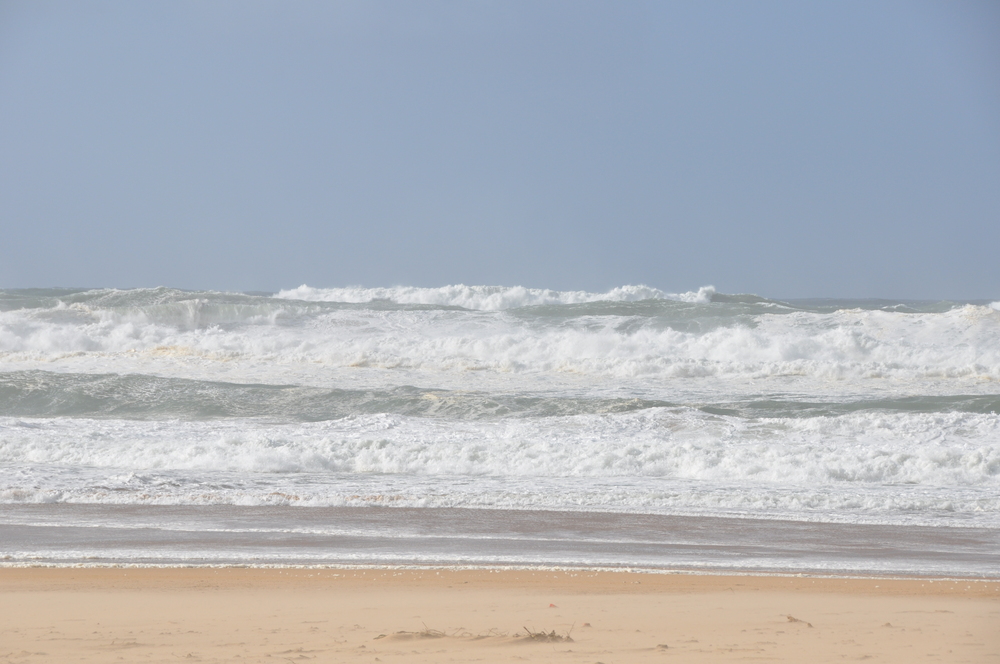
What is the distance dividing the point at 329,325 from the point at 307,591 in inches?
681

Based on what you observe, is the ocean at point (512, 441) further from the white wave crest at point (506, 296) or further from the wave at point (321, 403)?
the white wave crest at point (506, 296)

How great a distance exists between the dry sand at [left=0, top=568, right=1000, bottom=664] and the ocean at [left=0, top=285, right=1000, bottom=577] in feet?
2.09

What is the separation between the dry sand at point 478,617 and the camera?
376cm

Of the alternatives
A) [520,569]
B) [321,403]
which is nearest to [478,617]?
[520,569]

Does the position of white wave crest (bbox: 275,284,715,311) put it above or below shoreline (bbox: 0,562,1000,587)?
above

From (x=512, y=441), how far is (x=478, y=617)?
6.05m

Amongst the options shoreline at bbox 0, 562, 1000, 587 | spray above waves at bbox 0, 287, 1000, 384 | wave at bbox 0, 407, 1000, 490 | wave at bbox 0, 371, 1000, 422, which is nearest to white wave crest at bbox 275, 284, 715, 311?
spray above waves at bbox 0, 287, 1000, 384

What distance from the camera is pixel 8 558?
5.91 m

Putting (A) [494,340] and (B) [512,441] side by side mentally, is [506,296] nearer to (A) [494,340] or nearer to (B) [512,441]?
(A) [494,340]

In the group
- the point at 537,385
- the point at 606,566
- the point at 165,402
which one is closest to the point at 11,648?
the point at 606,566

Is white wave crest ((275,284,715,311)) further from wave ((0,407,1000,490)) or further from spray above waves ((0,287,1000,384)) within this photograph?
wave ((0,407,1000,490))

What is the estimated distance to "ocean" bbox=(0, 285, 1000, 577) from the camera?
6656mm

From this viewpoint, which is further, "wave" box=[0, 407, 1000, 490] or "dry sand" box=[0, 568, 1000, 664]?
"wave" box=[0, 407, 1000, 490]

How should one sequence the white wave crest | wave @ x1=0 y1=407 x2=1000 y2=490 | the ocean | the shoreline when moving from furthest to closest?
1. the white wave crest
2. wave @ x1=0 y1=407 x2=1000 y2=490
3. the ocean
4. the shoreline
